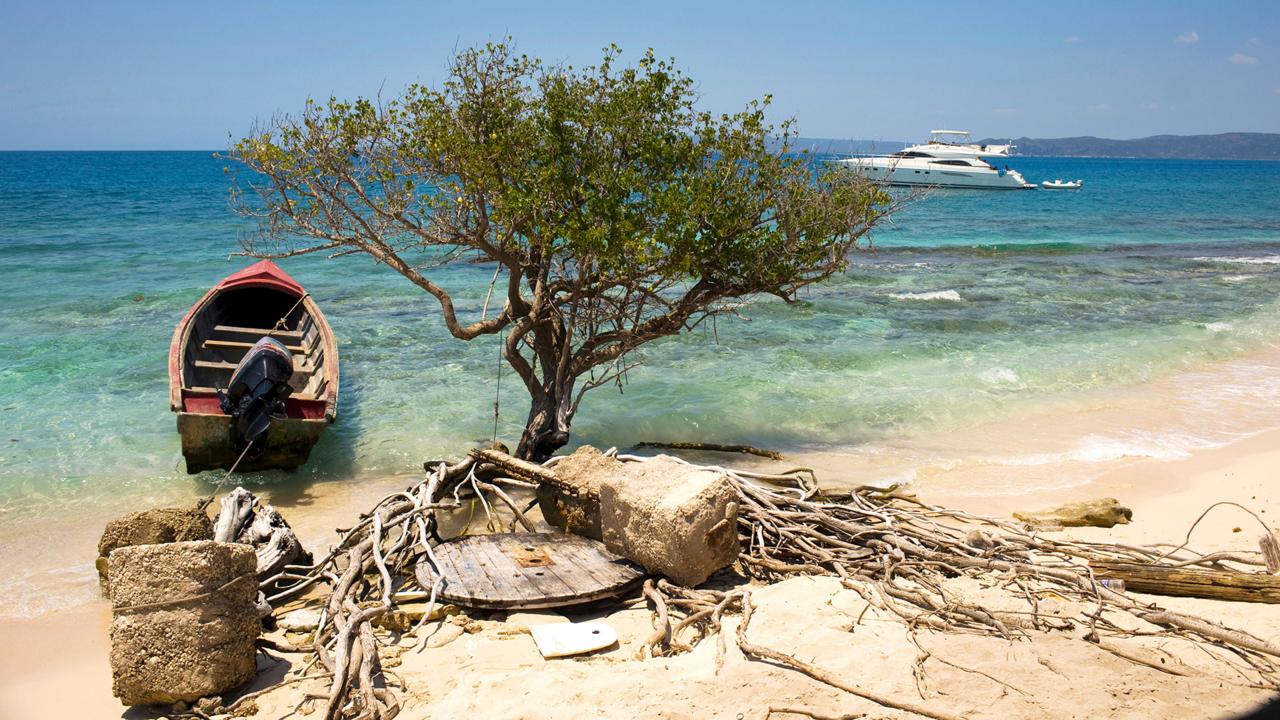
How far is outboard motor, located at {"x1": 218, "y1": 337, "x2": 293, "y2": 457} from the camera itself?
9781 mm

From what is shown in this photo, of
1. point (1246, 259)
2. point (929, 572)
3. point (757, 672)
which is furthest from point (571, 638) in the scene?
point (1246, 259)

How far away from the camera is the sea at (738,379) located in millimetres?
10703

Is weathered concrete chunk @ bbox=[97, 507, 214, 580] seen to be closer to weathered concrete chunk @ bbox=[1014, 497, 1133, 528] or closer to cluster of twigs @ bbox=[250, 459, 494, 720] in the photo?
cluster of twigs @ bbox=[250, 459, 494, 720]

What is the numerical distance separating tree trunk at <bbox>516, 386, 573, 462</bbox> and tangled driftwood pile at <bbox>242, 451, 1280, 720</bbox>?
1.44 metres

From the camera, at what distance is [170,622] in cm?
525

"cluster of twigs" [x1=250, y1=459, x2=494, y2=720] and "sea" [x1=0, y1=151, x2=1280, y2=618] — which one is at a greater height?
"cluster of twigs" [x1=250, y1=459, x2=494, y2=720]

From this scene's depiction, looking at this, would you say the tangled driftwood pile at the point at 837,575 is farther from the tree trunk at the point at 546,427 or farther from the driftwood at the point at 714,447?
the driftwood at the point at 714,447

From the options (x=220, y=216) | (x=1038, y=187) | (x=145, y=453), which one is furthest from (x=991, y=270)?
(x=1038, y=187)

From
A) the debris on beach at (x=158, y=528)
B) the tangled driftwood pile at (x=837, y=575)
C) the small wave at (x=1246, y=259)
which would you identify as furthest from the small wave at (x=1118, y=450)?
the small wave at (x=1246, y=259)

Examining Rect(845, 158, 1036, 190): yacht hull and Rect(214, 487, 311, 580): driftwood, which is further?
Rect(845, 158, 1036, 190): yacht hull

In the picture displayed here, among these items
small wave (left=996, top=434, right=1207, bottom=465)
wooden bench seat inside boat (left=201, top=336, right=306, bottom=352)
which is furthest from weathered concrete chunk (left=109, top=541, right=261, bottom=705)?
small wave (left=996, top=434, right=1207, bottom=465)

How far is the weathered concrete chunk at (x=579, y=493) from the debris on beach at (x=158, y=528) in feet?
9.00

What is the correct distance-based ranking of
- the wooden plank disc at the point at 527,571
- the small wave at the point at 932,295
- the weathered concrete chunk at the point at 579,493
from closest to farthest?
the wooden plank disc at the point at 527,571
the weathered concrete chunk at the point at 579,493
the small wave at the point at 932,295

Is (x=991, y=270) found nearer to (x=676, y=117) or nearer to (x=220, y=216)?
(x=676, y=117)
